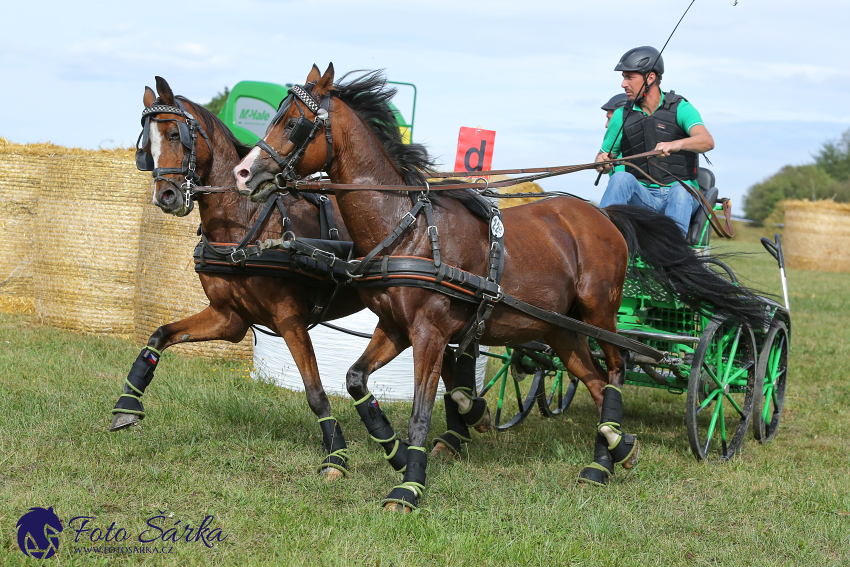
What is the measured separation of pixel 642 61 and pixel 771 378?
8.86ft

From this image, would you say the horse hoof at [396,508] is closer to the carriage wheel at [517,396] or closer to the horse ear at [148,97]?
the carriage wheel at [517,396]

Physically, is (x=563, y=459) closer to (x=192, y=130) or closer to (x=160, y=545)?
(x=160, y=545)

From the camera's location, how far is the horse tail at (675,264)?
17.2 ft

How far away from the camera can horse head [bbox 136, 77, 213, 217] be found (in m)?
4.36

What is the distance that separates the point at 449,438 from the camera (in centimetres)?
526

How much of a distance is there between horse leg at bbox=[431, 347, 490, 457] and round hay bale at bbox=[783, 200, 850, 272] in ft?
73.2

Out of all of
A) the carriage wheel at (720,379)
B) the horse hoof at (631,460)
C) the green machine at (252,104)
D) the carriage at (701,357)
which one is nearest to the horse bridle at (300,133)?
the carriage at (701,357)

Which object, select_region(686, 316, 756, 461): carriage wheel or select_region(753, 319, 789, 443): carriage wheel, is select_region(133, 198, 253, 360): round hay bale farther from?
select_region(753, 319, 789, 443): carriage wheel

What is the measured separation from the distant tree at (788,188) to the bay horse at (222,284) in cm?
4523

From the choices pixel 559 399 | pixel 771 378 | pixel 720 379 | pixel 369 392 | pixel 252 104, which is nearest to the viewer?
pixel 369 392

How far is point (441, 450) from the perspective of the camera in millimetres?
5375

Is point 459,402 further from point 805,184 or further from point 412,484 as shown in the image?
point 805,184

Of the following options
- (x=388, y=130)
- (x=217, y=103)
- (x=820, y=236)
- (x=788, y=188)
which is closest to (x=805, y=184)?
(x=788, y=188)

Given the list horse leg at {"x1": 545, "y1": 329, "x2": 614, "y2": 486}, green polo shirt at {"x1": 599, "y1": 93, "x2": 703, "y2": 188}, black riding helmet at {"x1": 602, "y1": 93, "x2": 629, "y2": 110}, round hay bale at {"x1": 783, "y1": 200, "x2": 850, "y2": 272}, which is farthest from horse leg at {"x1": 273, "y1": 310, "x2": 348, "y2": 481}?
round hay bale at {"x1": 783, "y1": 200, "x2": 850, "y2": 272}
